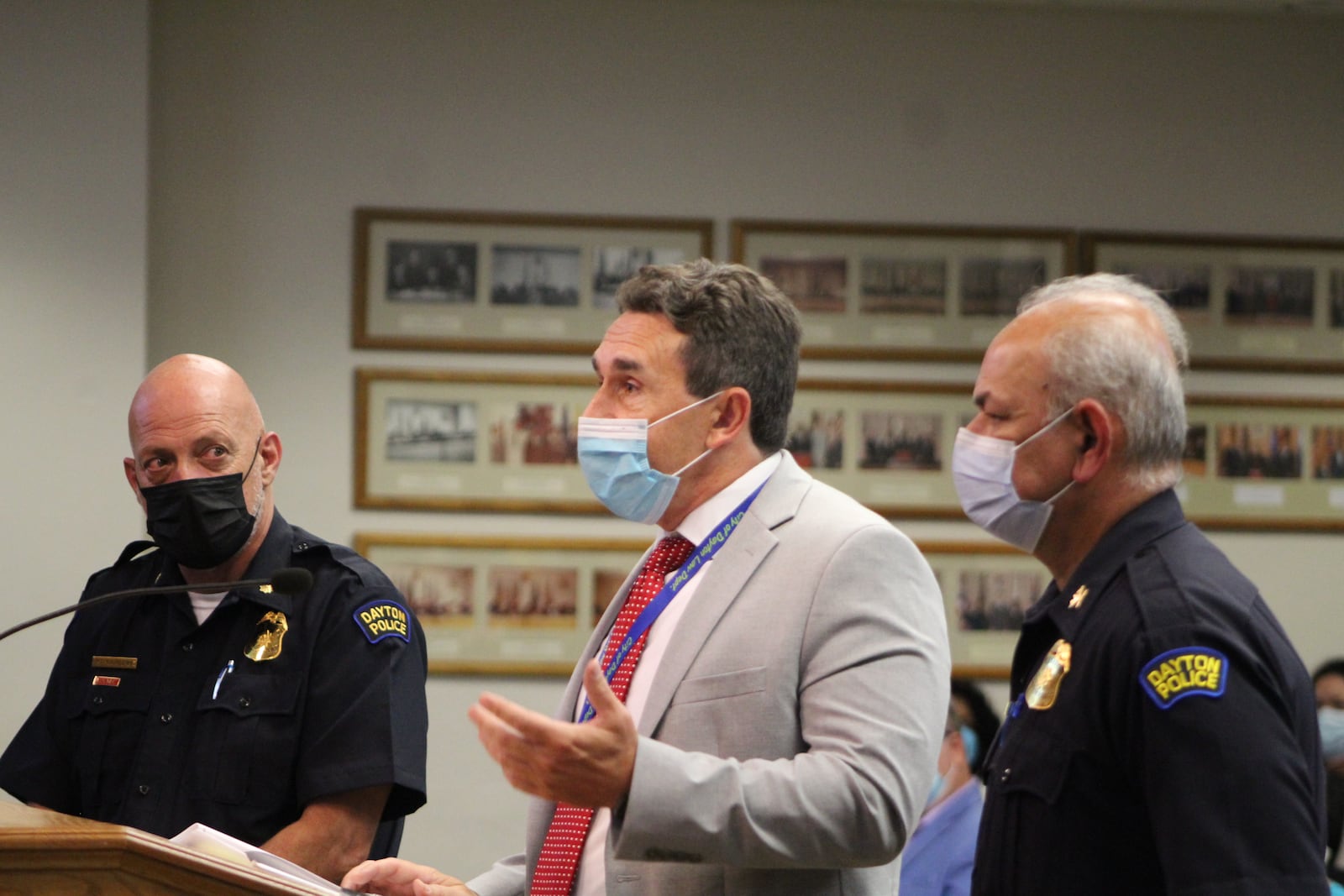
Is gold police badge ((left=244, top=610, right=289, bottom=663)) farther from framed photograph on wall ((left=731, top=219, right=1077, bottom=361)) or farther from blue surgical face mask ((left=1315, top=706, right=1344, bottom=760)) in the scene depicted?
blue surgical face mask ((left=1315, top=706, right=1344, bottom=760))

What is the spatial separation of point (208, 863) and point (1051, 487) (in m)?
1.07

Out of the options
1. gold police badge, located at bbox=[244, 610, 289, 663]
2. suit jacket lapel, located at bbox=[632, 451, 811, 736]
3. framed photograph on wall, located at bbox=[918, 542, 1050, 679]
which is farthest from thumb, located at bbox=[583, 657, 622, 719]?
framed photograph on wall, located at bbox=[918, 542, 1050, 679]

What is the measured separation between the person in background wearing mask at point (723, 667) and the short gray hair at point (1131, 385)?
1.00 ft

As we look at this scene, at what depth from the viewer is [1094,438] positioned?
1706mm

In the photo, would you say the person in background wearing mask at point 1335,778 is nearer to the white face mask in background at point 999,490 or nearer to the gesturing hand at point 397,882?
the white face mask in background at point 999,490

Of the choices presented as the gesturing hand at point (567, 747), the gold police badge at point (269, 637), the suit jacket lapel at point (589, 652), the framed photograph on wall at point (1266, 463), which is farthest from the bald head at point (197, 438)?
the framed photograph on wall at point (1266, 463)

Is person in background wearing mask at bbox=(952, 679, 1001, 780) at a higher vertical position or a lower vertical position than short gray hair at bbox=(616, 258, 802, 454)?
lower

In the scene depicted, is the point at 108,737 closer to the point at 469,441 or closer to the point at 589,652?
the point at 589,652

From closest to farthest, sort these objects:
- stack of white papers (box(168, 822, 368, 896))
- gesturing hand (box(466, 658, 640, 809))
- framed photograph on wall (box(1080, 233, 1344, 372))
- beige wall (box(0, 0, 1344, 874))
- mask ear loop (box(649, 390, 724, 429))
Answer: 1. gesturing hand (box(466, 658, 640, 809))
2. stack of white papers (box(168, 822, 368, 896))
3. mask ear loop (box(649, 390, 724, 429))
4. beige wall (box(0, 0, 1344, 874))
5. framed photograph on wall (box(1080, 233, 1344, 372))

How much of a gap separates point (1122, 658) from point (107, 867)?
1.10m

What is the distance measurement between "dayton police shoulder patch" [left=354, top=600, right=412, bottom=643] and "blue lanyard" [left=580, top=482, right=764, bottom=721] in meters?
0.55

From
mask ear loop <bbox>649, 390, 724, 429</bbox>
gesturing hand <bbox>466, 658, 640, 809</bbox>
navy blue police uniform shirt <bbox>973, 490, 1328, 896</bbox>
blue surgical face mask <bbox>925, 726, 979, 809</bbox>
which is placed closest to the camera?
navy blue police uniform shirt <bbox>973, 490, 1328, 896</bbox>

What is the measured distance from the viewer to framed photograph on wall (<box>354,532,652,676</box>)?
190 inches

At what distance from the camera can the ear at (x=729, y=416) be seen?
202cm
